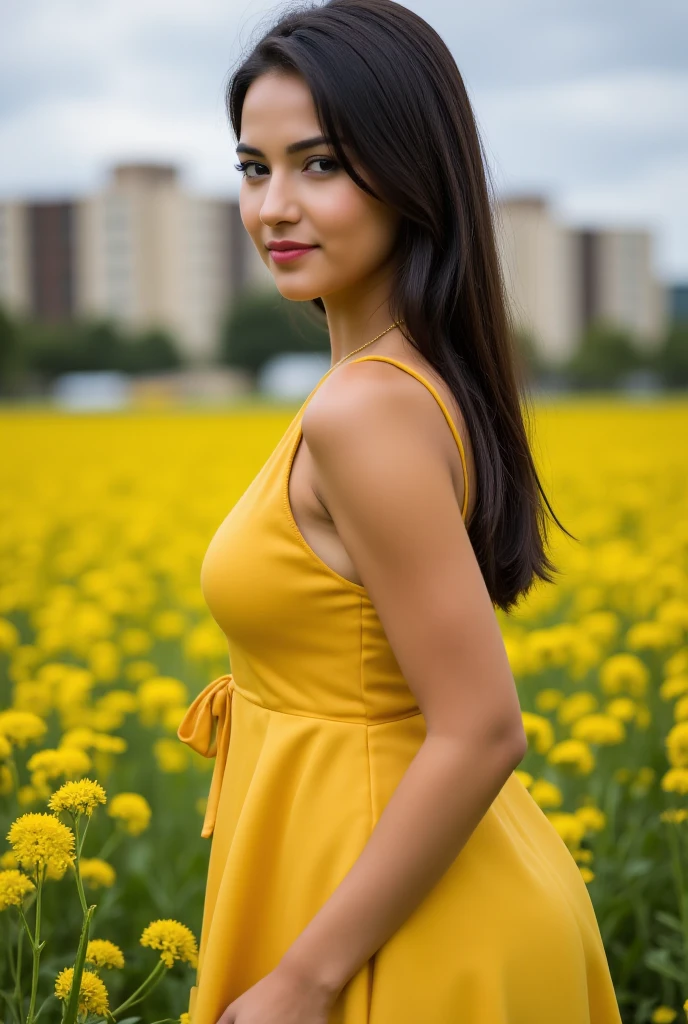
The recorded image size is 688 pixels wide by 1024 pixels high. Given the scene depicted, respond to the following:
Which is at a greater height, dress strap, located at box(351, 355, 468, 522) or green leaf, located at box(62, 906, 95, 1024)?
dress strap, located at box(351, 355, 468, 522)

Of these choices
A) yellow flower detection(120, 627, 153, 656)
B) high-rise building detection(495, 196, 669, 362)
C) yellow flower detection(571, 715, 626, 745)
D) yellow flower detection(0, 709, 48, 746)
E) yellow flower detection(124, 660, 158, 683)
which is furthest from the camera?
high-rise building detection(495, 196, 669, 362)

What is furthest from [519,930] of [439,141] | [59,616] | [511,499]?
[59,616]

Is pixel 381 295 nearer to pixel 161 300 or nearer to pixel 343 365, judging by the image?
pixel 343 365

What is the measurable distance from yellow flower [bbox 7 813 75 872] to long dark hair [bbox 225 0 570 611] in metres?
0.56

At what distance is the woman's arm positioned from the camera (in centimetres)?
101

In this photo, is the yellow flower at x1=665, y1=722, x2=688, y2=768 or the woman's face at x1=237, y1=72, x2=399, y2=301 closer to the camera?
the woman's face at x1=237, y1=72, x2=399, y2=301

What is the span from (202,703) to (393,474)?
55cm

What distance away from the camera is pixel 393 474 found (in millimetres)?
1007

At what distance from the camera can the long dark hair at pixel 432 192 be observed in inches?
44.8

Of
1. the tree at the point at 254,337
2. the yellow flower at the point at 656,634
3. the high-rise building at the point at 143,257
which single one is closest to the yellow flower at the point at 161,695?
the yellow flower at the point at 656,634

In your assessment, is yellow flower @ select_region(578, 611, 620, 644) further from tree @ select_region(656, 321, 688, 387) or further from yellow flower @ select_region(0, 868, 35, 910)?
tree @ select_region(656, 321, 688, 387)

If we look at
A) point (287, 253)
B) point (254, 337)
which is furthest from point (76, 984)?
point (254, 337)

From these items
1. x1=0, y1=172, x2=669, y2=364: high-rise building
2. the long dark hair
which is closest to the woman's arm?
the long dark hair

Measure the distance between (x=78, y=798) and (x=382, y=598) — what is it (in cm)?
48
